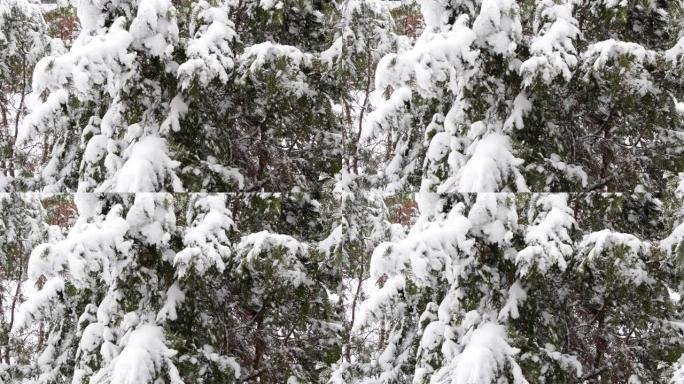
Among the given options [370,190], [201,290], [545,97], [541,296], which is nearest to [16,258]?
[201,290]

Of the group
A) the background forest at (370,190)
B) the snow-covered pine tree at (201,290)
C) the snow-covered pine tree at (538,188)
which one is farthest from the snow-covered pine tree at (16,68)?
the snow-covered pine tree at (538,188)

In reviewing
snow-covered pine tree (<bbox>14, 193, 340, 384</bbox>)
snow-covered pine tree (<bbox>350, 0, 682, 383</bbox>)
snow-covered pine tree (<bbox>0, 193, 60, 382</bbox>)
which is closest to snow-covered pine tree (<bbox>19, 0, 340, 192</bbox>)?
snow-covered pine tree (<bbox>14, 193, 340, 384</bbox>)

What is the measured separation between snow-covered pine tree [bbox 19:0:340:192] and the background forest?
0.01m

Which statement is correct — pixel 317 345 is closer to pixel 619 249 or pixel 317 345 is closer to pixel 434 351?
pixel 434 351

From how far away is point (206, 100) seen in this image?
356 cm

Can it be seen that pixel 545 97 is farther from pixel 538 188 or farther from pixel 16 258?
pixel 16 258

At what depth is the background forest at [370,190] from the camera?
316cm

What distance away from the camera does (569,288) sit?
133 inches

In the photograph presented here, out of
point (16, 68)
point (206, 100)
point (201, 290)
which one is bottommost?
point (201, 290)

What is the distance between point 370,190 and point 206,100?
95 centimetres

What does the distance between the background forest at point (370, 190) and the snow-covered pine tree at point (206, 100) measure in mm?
11

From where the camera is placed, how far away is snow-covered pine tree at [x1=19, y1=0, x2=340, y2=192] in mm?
3371

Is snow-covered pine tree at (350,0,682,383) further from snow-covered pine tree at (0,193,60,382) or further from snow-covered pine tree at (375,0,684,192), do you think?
snow-covered pine tree at (0,193,60,382)

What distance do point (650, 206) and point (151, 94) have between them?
2.47m
